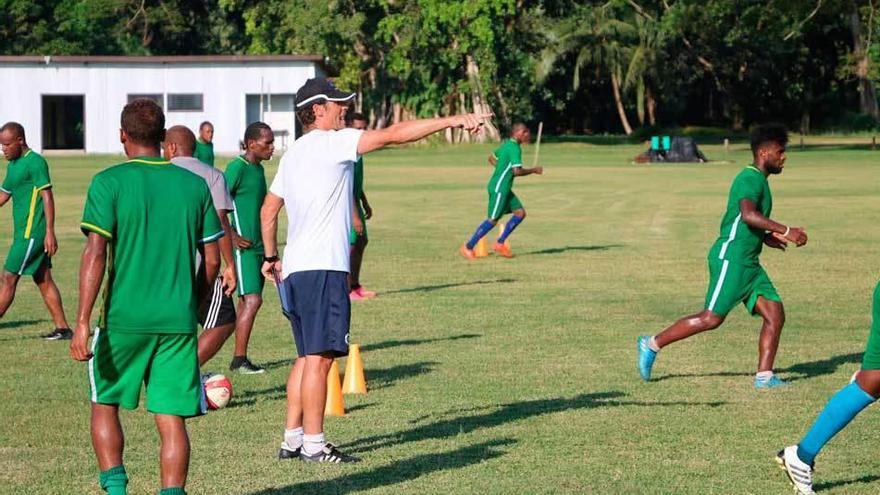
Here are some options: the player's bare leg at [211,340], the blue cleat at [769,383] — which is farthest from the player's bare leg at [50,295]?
the blue cleat at [769,383]

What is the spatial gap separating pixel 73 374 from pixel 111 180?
214 inches

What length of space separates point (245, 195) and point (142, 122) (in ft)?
15.6

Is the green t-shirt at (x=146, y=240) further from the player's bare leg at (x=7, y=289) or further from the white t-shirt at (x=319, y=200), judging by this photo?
the player's bare leg at (x=7, y=289)

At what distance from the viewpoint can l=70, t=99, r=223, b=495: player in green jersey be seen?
6.13 meters

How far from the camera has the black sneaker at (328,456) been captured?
309 inches

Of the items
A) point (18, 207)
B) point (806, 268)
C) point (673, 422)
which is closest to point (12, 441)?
point (673, 422)

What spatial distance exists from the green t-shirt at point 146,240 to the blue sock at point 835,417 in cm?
297

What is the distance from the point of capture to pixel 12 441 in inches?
340

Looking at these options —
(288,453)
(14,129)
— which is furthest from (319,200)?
(14,129)

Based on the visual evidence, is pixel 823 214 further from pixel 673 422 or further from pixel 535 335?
pixel 673 422

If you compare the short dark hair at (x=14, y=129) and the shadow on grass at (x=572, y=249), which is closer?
the short dark hair at (x=14, y=129)

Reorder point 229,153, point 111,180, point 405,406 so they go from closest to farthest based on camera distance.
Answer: point 111,180 < point 405,406 < point 229,153

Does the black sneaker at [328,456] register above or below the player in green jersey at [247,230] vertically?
below

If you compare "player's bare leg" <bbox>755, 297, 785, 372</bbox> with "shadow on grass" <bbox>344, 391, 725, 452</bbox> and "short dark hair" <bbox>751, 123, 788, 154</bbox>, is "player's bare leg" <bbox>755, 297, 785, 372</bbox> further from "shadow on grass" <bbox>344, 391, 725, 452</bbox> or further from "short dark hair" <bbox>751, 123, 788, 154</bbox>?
"short dark hair" <bbox>751, 123, 788, 154</bbox>
